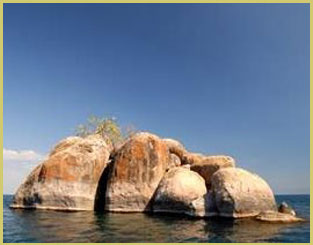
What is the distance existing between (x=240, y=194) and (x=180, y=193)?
524 cm

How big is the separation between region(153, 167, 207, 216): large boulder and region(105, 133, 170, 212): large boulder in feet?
3.66

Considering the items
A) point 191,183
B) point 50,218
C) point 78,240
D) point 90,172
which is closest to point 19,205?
point 90,172

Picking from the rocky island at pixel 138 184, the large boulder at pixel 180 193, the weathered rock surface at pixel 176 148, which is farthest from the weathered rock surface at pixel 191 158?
the large boulder at pixel 180 193

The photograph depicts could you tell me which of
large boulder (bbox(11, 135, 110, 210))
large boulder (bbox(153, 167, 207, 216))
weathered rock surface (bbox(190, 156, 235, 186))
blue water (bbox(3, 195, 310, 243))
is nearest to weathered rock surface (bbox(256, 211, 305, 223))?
blue water (bbox(3, 195, 310, 243))

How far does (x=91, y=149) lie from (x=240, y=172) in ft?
45.8

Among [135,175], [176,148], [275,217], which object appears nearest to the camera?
[275,217]

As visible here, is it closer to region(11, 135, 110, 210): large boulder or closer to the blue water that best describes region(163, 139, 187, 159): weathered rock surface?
region(11, 135, 110, 210): large boulder

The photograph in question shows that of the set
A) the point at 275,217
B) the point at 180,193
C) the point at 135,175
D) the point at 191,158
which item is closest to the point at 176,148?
the point at 191,158

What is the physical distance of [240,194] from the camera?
29266 mm

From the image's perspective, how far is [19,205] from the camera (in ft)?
123

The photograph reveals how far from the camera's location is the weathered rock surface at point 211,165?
3692cm

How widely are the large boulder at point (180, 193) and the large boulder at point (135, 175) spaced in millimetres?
1117

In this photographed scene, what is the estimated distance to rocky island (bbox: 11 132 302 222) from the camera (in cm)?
3020

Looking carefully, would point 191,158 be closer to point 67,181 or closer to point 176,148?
point 176,148
